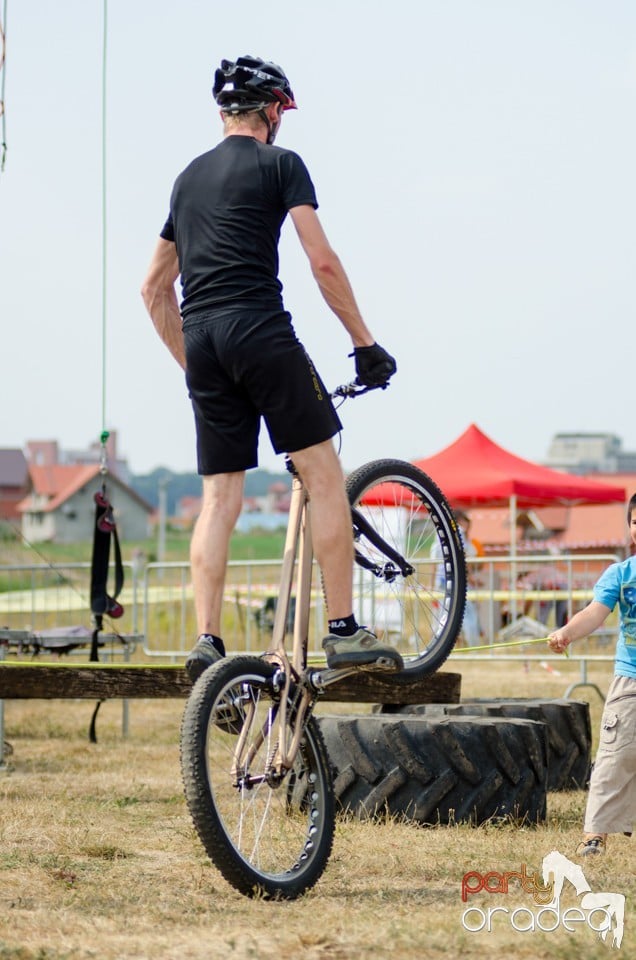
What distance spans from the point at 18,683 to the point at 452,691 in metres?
2.26

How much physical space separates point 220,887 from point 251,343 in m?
1.89

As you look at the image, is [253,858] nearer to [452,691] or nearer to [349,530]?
[349,530]

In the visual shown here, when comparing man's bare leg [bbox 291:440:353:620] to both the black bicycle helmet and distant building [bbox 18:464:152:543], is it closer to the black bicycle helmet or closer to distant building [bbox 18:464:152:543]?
the black bicycle helmet

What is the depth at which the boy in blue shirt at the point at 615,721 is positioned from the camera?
5.61m

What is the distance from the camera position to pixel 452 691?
282 inches

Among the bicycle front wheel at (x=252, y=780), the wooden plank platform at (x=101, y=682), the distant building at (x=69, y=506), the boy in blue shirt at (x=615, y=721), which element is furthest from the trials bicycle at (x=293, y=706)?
the distant building at (x=69, y=506)

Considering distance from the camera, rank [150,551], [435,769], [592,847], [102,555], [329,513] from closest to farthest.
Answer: [329,513] < [592,847] < [435,769] < [102,555] < [150,551]

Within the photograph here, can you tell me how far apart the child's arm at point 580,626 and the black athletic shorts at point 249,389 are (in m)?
1.63

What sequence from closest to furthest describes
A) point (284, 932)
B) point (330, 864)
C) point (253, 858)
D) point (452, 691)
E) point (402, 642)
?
point (284, 932), point (253, 858), point (330, 864), point (402, 642), point (452, 691)

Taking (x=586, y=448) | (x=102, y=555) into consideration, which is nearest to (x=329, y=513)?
(x=102, y=555)

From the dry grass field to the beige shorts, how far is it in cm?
15

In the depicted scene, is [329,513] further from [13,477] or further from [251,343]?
[13,477]

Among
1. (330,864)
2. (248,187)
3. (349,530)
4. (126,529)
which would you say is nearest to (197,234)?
(248,187)

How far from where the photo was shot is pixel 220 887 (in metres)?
4.71
